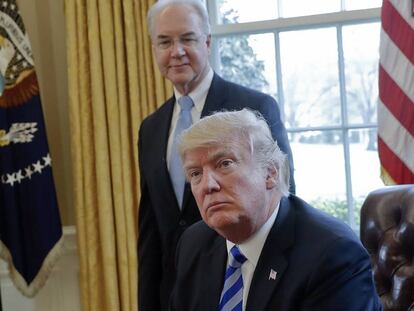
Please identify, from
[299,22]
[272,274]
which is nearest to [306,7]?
[299,22]

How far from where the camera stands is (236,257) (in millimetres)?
1743

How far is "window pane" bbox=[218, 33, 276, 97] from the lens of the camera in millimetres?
3705

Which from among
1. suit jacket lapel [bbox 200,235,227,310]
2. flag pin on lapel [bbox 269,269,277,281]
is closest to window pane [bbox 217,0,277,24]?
suit jacket lapel [bbox 200,235,227,310]

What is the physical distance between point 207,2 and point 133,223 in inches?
45.2

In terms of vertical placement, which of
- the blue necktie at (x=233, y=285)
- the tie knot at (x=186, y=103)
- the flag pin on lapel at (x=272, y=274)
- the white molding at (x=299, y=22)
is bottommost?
the blue necktie at (x=233, y=285)

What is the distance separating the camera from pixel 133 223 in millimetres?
3646

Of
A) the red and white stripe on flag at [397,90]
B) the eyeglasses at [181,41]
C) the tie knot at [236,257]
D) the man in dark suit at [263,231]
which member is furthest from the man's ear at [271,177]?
the red and white stripe on flag at [397,90]

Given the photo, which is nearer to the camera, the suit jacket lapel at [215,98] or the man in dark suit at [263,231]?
the man in dark suit at [263,231]

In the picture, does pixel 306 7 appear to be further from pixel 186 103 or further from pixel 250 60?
pixel 186 103

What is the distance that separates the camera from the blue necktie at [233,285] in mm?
1724

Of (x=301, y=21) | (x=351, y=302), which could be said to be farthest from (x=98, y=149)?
(x=351, y=302)

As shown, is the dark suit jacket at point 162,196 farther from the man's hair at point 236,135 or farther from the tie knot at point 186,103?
the man's hair at point 236,135

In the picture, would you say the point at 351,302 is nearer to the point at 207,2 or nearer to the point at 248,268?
the point at 248,268

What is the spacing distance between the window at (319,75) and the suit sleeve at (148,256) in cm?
140
